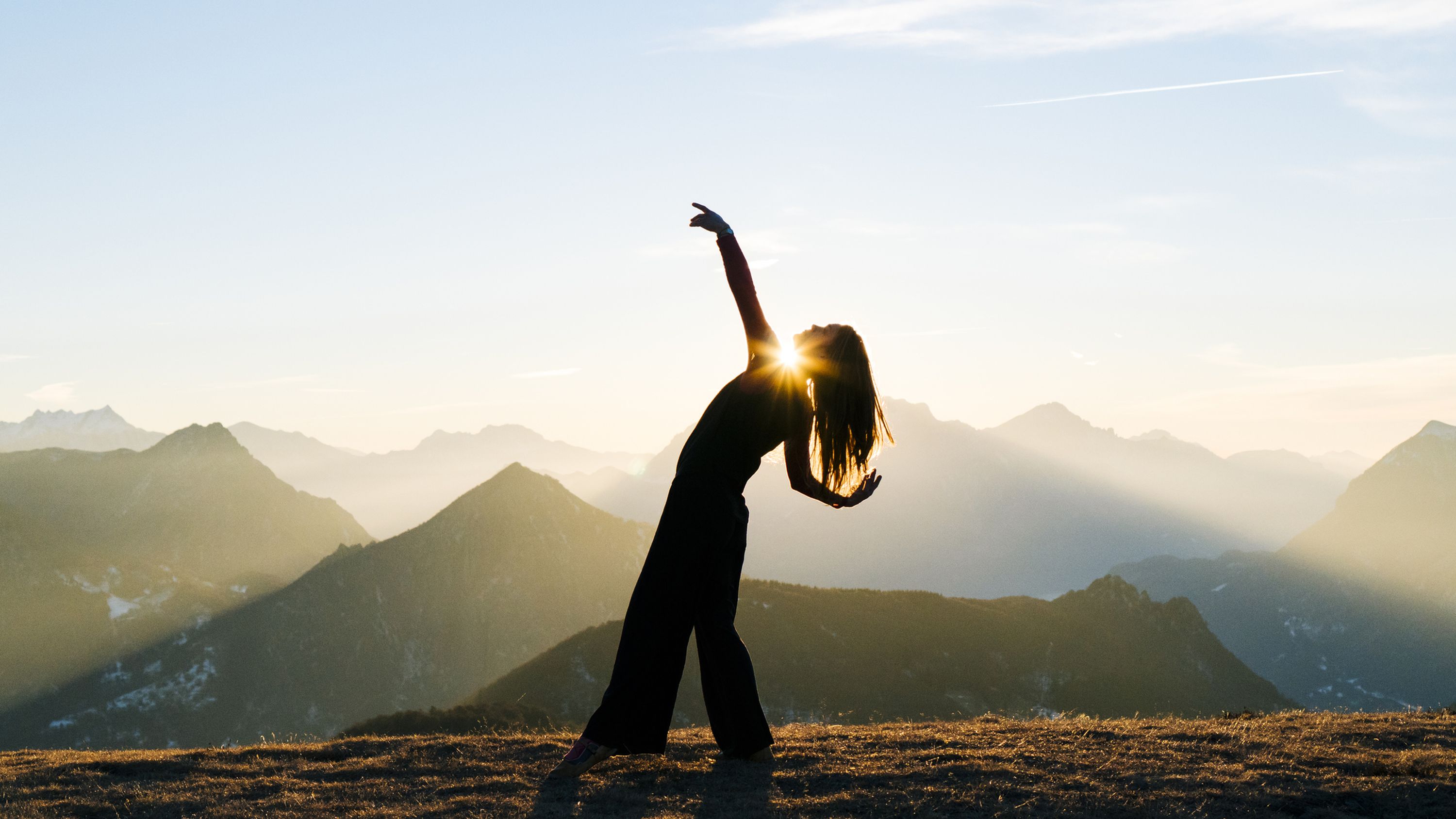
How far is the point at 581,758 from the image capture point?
24.4 feet

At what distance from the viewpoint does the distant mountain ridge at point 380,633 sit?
122812 millimetres

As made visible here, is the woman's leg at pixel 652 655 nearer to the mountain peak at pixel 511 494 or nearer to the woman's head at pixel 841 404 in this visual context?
the woman's head at pixel 841 404

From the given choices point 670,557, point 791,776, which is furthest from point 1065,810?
point 670,557

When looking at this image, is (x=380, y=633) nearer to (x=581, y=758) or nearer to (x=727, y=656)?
(x=581, y=758)

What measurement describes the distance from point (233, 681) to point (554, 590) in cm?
4715

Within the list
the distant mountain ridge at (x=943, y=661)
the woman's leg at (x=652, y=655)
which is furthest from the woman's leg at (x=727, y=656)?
the distant mountain ridge at (x=943, y=661)

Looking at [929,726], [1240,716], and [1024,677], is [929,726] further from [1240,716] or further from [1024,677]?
[1024,677]

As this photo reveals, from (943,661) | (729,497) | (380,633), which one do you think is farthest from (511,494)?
(729,497)

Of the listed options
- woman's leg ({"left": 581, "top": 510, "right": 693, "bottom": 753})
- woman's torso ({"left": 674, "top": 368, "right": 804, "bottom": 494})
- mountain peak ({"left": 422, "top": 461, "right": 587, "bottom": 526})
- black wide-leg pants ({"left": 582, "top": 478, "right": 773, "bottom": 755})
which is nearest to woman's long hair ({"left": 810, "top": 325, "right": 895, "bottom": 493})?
woman's torso ({"left": 674, "top": 368, "right": 804, "bottom": 494})

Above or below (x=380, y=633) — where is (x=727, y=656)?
above

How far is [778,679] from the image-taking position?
221 feet

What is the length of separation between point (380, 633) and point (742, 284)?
478 ft

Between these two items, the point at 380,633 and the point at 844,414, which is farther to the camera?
the point at 380,633

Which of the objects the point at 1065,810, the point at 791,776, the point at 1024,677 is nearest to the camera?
the point at 1065,810
